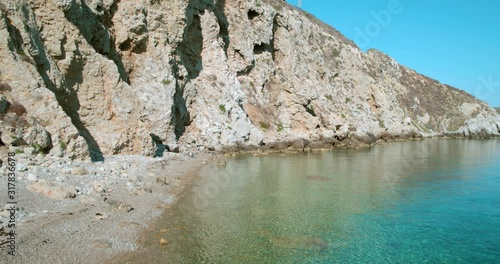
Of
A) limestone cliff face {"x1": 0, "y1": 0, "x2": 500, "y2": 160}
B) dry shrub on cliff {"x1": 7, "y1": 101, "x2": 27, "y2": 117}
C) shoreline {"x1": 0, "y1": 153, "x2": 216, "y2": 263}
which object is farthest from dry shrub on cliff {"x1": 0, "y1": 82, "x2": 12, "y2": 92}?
shoreline {"x1": 0, "y1": 153, "x2": 216, "y2": 263}

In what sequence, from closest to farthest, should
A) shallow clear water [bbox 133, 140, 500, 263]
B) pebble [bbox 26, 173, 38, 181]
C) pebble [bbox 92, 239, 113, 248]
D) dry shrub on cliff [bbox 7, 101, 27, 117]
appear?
pebble [bbox 92, 239, 113, 248]
shallow clear water [bbox 133, 140, 500, 263]
pebble [bbox 26, 173, 38, 181]
dry shrub on cliff [bbox 7, 101, 27, 117]

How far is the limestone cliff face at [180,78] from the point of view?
20.1m

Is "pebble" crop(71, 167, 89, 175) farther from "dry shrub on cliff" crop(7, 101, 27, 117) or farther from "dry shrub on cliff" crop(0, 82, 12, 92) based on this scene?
"dry shrub on cliff" crop(0, 82, 12, 92)

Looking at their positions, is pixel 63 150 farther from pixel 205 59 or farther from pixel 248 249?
pixel 205 59

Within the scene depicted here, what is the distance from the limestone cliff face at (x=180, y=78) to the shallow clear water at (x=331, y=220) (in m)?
8.53

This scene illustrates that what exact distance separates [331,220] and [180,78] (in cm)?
2858

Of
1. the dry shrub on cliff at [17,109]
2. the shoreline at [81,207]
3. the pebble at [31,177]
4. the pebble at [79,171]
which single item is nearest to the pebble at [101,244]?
the shoreline at [81,207]

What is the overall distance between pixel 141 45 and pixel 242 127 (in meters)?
15.2

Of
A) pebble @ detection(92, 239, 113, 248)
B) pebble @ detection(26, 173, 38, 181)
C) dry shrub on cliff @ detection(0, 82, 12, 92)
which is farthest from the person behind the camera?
dry shrub on cliff @ detection(0, 82, 12, 92)

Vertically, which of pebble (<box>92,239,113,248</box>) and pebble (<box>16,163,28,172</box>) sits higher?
pebble (<box>16,163,28,172</box>)

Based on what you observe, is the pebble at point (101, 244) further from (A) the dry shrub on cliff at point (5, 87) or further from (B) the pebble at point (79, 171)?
(A) the dry shrub on cliff at point (5, 87)

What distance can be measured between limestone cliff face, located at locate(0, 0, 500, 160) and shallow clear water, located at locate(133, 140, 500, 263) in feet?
28.0

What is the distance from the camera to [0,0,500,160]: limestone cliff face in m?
20.1

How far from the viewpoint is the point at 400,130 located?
76.1 meters
